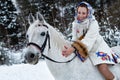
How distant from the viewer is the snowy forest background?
773 inches

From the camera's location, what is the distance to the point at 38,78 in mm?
8234

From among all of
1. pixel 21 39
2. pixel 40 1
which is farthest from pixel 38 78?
pixel 40 1

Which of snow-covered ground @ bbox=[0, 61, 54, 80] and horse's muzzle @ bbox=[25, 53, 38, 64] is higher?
horse's muzzle @ bbox=[25, 53, 38, 64]

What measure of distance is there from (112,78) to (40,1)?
75.7ft

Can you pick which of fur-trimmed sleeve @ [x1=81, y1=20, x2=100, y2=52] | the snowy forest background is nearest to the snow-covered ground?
fur-trimmed sleeve @ [x1=81, y1=20, x2=100, y2=52]

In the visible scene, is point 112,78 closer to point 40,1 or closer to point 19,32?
point 19,32

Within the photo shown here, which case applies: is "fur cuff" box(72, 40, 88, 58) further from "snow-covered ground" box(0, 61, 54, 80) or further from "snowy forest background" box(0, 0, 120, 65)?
"snowy forest background" box(0, 0, 120, 65)

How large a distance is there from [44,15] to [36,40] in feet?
70.9

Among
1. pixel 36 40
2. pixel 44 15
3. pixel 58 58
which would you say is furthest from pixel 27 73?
pixel 44 15

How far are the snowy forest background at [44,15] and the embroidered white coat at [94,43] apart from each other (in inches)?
483

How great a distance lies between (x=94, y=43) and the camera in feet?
14.8

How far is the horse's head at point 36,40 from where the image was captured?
410 cm

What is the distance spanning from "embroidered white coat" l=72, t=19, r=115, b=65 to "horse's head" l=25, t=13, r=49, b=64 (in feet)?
1.67

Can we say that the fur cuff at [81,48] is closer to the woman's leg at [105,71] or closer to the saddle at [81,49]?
the saddle at [81,49]
